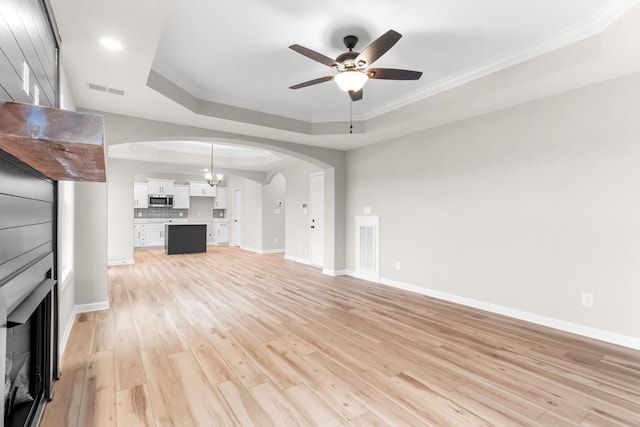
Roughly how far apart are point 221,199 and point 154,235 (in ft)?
8.32

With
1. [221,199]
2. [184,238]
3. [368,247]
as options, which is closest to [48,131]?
[368,247]

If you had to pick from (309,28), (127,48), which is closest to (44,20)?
(127,48)

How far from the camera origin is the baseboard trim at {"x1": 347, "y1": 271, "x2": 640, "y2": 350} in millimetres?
2889

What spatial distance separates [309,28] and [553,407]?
3.27 metres

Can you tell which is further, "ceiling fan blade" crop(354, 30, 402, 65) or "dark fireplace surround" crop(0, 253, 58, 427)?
"ceiling fan blade" crop(354, 30, 402, 65)

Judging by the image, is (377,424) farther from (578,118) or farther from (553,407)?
(578,118)

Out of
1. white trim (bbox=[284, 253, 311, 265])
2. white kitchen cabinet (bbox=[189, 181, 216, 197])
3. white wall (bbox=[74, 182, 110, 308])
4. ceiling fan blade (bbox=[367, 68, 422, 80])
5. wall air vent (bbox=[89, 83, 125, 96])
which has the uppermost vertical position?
wall air vent (bbox=[89, 83, 125, 96])

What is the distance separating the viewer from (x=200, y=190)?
436 inches

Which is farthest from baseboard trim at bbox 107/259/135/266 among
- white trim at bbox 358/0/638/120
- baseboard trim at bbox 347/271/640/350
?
white trim at bbox 358/0/638/120

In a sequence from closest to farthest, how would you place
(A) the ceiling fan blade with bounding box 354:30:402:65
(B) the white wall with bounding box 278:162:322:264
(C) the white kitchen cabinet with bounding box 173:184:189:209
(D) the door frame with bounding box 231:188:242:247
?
(A) the ceiling fan blade with bounding box 354:30:402:65 < (B) the white wall with bounding box 278:162:322:264 < (C) the white kitchen cabinet with bounding box 173:184:189:209 < (D) the door frame with bounding box 231:188:242:247

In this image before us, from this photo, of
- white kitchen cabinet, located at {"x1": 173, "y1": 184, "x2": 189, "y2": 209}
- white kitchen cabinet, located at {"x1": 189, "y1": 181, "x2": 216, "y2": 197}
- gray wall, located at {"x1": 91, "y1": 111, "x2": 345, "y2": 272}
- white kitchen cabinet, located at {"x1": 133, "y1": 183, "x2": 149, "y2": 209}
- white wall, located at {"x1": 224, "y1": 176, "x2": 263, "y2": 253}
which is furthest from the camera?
white kitchen cabinet, located at {"x1": 189, "y1": 181, "x2": 216, "y2": 197}

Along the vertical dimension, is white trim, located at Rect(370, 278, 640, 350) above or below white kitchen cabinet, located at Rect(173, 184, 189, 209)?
below

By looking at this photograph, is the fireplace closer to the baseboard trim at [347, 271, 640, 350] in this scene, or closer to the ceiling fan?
the ceiling fan

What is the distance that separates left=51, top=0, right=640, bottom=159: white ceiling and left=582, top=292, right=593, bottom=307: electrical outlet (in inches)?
81.8
